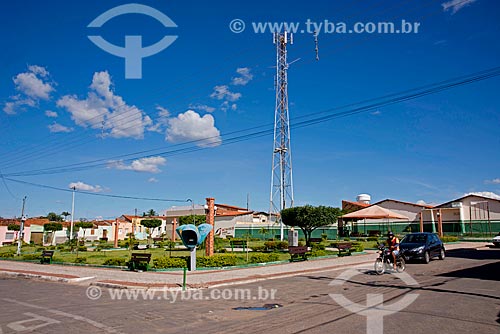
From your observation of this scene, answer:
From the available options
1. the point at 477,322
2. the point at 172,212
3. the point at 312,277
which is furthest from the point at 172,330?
the point at 172,212

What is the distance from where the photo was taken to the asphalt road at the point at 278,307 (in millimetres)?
7480

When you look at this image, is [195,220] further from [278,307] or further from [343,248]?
[278,307]

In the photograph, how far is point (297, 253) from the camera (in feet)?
68.1

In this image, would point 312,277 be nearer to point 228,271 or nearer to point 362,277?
point 362,277

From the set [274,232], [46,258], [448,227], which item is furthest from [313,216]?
[448,227]

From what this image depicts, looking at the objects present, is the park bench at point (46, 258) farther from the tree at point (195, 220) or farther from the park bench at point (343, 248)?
the tree at point (195, 220)

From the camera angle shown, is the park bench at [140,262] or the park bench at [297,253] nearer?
the park bench at [140,262]

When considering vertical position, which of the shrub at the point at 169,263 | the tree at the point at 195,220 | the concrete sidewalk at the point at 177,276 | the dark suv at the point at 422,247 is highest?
the tree at the point at 195,220

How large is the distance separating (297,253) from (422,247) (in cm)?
591

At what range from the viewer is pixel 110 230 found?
72.3m

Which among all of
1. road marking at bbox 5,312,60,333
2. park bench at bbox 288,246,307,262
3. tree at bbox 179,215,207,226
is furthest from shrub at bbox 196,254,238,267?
tree at bbox 179,215,207,226

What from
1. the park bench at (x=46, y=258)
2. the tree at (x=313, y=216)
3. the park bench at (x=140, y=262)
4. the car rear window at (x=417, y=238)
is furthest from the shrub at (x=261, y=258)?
the tree at (x=313, y=216)

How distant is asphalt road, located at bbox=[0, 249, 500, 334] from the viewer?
7480mm

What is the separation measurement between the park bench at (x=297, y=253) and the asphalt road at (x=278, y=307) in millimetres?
6202
